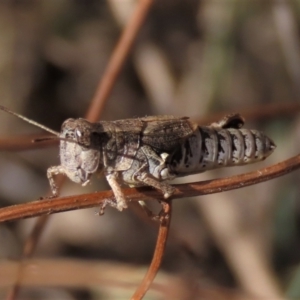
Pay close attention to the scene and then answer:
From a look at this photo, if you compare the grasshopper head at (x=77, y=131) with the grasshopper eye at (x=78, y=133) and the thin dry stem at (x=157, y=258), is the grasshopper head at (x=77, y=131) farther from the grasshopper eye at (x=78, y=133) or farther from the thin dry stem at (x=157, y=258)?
the thin dry stem at (x=157, y=258)

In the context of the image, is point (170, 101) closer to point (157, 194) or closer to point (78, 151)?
point (78, 151)

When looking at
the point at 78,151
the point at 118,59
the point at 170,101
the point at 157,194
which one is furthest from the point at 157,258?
the point at 170,101

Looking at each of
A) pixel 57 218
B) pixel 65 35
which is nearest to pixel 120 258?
pixel 57 218

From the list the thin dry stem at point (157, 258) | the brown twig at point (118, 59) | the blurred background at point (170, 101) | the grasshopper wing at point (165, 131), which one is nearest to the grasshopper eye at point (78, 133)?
the grasshopper wing at point (165, 131)

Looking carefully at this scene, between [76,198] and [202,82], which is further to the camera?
[202,82]

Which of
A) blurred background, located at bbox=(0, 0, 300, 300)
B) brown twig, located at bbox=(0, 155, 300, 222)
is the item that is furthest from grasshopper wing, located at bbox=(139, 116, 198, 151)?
blurred background, located at bbox=(0, 0, 300, 300)

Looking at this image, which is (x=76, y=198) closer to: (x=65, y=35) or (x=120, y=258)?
(x=120, y=258)

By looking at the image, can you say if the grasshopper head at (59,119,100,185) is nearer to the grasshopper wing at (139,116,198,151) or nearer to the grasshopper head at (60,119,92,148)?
the grasshopper head at (60,119,92,148)
